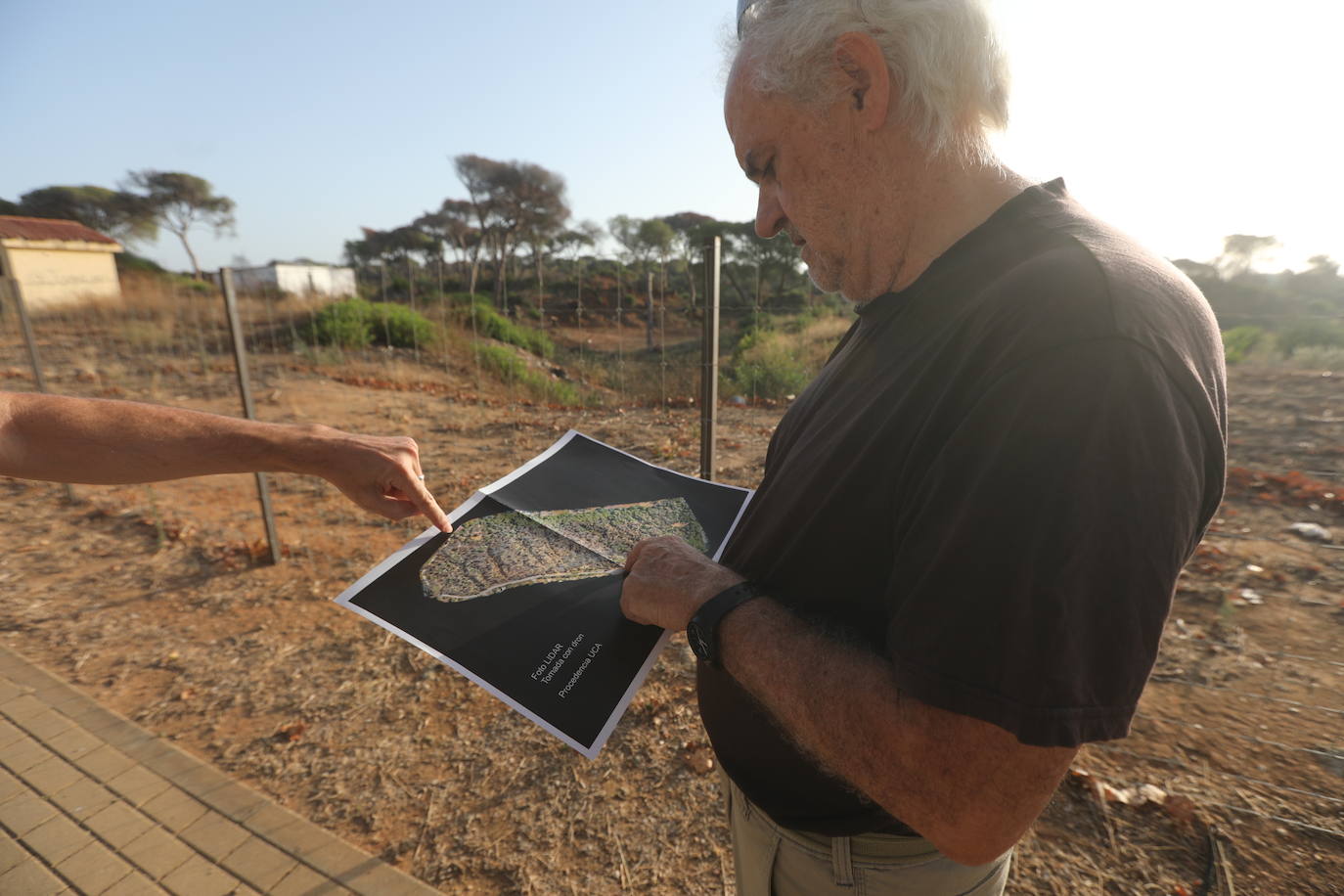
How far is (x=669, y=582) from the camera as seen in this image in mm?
1057

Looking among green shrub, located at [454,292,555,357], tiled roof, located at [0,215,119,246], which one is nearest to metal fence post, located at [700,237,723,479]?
green shrub, located at [454,292,555,357]

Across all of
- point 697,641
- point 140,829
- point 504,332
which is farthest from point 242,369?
point 504,332

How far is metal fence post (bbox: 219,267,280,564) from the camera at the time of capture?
386 cm

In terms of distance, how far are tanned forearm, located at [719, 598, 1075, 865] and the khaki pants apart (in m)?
0.31

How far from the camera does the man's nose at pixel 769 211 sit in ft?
3.92

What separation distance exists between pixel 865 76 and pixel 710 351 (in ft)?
5.67

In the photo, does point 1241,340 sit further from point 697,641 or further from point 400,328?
point 400,328

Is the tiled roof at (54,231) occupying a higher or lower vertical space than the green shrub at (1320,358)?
higher

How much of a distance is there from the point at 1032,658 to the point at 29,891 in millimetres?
3209

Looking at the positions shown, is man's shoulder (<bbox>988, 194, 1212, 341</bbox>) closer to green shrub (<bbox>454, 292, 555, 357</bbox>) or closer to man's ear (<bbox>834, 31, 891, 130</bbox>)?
man's ear (<bbox>834, 31, 891, 130</bbox>)

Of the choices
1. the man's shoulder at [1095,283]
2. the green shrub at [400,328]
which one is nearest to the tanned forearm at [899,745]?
the man's shoulder at [1095,283]

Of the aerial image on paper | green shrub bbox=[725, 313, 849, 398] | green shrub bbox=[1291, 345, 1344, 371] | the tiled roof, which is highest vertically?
the tiled roof

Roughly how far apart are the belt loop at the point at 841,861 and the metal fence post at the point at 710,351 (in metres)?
1.82

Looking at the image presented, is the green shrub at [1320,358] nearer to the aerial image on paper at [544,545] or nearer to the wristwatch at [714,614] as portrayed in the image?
the aerial image on paper at [544,545]
